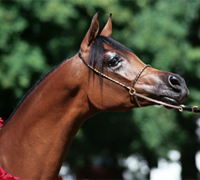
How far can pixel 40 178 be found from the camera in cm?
285

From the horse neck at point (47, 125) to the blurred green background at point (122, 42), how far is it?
658cm

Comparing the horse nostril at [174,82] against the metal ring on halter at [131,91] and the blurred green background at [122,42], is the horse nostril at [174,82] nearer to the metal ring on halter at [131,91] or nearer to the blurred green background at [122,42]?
the metal ring on halter at [131,91]

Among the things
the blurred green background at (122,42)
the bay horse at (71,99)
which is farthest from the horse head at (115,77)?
the blurred green background at (122,42)

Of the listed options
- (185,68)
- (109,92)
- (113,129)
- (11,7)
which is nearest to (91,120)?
(113,129)

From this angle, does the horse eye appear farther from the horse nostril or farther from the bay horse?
the horse nostril

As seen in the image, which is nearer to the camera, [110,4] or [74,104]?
[74,104]

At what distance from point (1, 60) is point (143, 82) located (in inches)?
286

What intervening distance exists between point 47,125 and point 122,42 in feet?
29.9

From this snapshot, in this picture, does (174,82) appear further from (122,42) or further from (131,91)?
(122,42)

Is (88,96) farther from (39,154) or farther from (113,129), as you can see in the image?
(113,129)

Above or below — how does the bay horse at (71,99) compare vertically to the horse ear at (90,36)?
below

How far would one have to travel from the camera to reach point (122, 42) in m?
11.8

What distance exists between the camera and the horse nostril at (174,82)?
293 cm

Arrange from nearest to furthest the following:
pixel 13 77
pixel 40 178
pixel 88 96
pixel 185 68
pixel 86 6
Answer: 1. pixel 40 178
2. pixel 88 96
3. pixel 13 77
4. pixel 86 6
5. pixel 185 68
